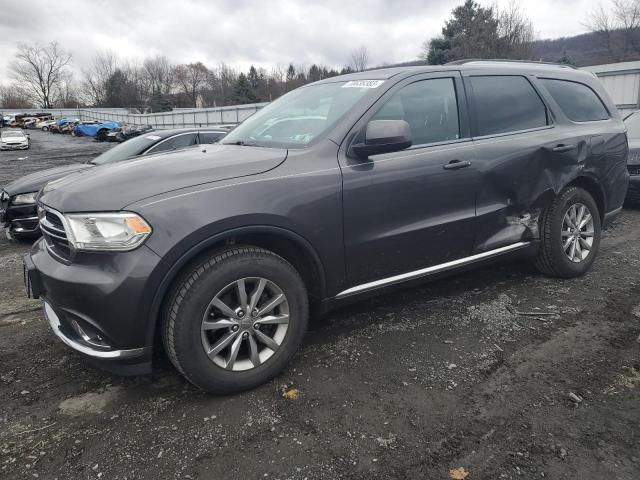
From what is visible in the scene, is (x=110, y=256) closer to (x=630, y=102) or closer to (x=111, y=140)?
(x=630, y=102)

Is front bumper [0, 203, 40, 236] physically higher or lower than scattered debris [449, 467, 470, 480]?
higher

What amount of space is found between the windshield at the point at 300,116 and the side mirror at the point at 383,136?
0.29 meters

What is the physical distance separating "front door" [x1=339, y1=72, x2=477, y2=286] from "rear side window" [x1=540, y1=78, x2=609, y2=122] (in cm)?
127

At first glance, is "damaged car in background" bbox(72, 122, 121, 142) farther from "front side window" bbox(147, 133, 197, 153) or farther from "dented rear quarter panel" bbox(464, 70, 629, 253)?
"dented rear quarter panel" bbox(464, 70, 629, 253)

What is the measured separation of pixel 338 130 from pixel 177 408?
191 cm

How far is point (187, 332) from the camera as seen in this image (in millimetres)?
2449

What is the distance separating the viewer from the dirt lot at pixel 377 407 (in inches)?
85.3

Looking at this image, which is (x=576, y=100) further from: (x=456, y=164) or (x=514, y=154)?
(x=456, y=164)

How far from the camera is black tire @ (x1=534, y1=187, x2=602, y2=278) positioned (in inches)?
161

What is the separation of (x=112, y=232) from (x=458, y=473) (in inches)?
78.2

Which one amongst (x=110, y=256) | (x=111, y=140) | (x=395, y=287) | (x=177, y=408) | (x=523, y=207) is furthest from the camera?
(x=111, y=140)

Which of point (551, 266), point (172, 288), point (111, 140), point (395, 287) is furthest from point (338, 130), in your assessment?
point (111, 140)

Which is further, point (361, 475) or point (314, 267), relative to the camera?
point (314, 267)

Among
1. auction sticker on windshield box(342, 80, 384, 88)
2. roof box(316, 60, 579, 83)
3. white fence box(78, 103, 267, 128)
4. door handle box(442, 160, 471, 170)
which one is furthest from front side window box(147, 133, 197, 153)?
white fence box(78, 103, 267, 128)
